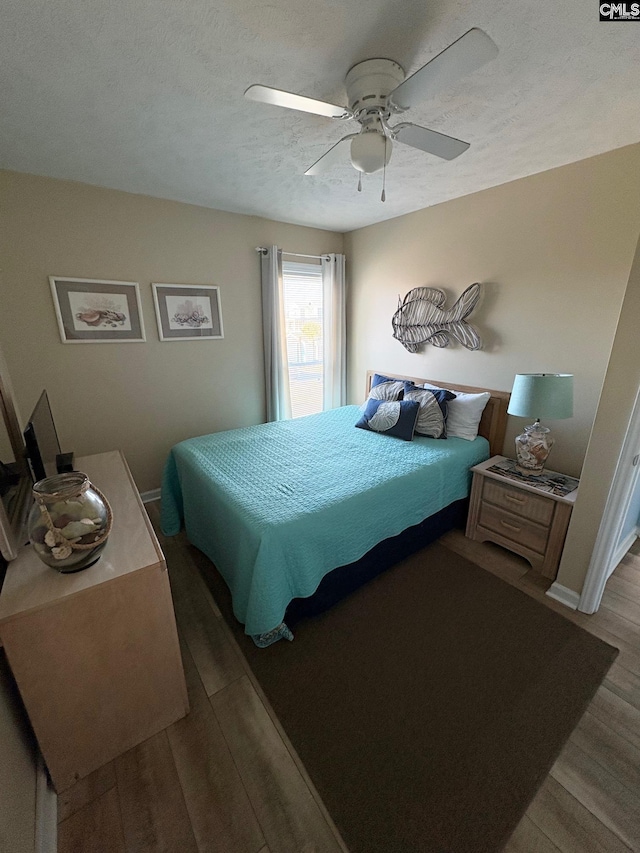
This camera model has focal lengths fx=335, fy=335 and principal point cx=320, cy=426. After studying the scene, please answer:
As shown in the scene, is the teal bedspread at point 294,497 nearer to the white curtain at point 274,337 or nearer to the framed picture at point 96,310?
the white curtain at point 274,337

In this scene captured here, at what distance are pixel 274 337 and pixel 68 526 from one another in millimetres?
2653

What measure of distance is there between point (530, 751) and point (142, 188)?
3877 millimetres

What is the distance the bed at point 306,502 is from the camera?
160cm

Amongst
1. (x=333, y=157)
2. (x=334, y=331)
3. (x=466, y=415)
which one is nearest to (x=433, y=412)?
(x=466, y=415)

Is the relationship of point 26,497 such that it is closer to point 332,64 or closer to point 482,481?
point 332,64

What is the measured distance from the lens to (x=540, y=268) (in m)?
2.37

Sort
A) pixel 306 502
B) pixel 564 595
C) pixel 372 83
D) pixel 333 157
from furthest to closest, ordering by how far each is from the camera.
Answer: pixel 564 595, pixel 306 502, pixel 333 157, pixel 372 83

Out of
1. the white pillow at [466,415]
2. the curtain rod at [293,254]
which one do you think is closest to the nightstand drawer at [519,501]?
the white pillow at [466,415]

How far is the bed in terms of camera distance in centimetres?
160

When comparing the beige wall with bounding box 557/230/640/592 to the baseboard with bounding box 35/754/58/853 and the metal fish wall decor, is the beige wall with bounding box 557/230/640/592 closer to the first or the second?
the metal fish wall decor

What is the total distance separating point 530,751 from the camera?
1271mm

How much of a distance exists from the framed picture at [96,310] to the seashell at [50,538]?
206cm

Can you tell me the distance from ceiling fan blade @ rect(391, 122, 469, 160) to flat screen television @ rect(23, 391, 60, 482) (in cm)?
195

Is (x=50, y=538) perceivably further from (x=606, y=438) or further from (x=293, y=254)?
(x=293, y=254)
